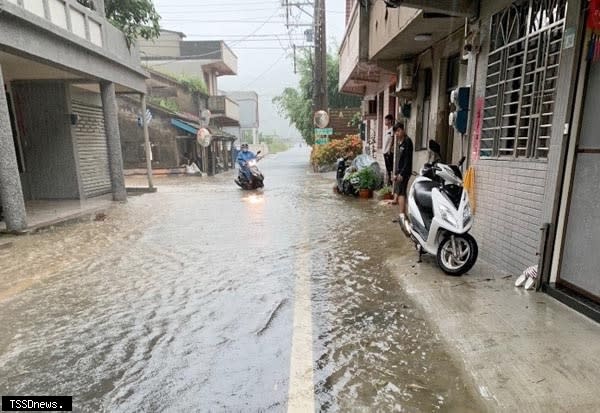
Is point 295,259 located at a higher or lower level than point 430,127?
lower

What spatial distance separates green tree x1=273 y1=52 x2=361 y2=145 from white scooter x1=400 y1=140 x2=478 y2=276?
72.1ft

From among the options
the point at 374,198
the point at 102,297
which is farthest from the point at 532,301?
the point at 374,198

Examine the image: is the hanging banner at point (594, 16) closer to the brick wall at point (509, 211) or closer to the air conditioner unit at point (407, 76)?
the brick wall at point (509, 211)

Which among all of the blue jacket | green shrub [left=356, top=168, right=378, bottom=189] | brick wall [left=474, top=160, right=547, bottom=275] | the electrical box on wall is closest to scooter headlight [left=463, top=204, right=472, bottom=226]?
brick wall [left=474, top=160, right=547, bottom=275]

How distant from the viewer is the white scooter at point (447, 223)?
4281mm

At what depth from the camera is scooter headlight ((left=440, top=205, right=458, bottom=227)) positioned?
13.9ft

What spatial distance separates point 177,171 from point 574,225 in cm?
2020

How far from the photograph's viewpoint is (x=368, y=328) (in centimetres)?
322

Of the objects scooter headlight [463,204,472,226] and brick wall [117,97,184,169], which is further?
brick wall [117,97,184,169]

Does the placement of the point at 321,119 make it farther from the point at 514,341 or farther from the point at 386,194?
the point at 514,341

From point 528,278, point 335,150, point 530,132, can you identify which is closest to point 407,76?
point 530,132

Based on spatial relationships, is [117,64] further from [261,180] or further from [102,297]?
[102,297]

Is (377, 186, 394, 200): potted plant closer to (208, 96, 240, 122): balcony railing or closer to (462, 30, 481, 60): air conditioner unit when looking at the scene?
(462, 30, 481, 60): air conditioner unit

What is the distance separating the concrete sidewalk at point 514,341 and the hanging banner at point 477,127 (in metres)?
1.66
